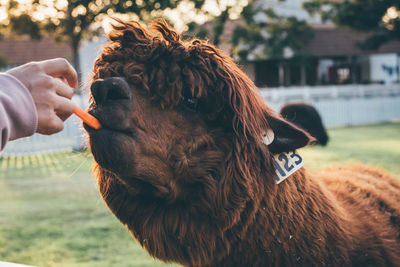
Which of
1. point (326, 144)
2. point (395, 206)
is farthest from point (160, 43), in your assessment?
point (326, 144)

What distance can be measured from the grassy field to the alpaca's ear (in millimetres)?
940

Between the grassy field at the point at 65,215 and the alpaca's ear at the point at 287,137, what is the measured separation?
3.09 feet

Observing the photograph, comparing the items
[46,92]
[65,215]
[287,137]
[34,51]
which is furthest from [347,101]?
[34,51]

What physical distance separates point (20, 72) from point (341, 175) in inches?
99.3

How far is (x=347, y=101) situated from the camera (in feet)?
66.1

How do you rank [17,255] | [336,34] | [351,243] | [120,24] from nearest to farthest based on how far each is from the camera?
[120,24] → [351,243] → [17,255] → [336,34]

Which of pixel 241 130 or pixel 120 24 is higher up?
pixel 120 24

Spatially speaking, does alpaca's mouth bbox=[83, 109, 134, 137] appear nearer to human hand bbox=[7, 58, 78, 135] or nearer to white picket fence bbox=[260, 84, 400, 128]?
human hand bbox=[7, 58, 78, 135]

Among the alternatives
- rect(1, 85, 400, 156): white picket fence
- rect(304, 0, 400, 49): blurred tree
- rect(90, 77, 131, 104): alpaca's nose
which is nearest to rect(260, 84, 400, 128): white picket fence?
rect(1, 85, 400, 156): white picket fence

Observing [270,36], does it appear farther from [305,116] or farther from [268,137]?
[268,137]

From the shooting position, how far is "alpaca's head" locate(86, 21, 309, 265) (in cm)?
181

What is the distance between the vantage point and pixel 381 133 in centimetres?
1548

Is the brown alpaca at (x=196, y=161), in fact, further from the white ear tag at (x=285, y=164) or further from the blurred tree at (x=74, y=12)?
the blurred tree at (x=74, y=12)

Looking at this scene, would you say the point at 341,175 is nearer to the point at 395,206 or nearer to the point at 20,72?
the point at 395,206
